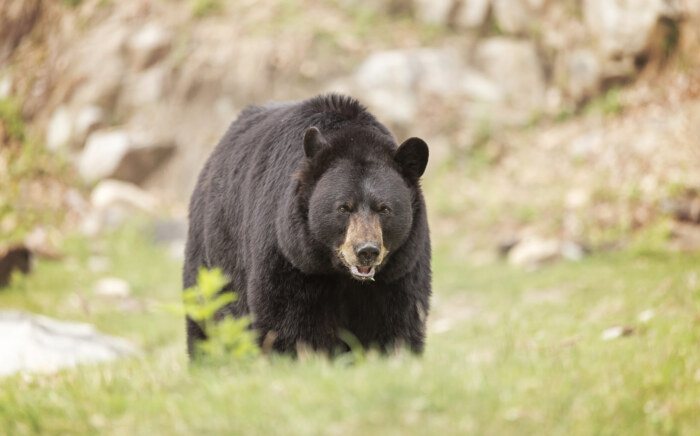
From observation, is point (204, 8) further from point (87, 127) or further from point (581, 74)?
point (581, 74)

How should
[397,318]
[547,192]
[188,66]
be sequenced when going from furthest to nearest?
[188,66] < [547,192] < [397,318]

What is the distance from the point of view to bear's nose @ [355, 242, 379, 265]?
443cm

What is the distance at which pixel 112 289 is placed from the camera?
11.8 meters

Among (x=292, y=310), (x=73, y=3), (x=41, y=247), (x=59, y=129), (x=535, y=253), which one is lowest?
(x=535, y=253)

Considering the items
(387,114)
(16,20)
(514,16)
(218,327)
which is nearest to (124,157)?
(16,20)

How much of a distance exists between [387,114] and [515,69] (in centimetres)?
307

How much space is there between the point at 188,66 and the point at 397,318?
14.9 metres

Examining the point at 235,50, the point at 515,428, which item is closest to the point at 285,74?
the point at 235,50

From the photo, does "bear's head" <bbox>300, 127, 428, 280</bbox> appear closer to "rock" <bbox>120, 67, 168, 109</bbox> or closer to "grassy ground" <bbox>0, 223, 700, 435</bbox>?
"grassy ground" <bbox>0, 223, 700, 435</bbox>

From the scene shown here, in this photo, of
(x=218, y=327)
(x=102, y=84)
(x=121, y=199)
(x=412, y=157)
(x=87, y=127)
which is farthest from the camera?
(x=102, y=84)

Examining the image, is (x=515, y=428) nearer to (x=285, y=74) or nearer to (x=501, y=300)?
(x=501, y=300)

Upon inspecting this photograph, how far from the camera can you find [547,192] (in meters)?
14.0

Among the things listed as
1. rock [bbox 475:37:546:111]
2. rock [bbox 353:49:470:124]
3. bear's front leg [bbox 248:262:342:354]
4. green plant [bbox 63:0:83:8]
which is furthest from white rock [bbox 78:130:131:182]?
bear's front leg [bbox 248:262:342:354]

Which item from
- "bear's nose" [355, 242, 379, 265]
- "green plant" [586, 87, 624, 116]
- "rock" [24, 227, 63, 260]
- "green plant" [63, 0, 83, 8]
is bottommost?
"rock" [24, 227, 63, 260]
